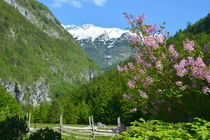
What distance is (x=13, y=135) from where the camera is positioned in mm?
11320

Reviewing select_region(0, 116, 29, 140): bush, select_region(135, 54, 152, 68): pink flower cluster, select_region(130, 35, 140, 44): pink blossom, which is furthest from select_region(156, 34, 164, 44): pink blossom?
select_region(0, 116, 29, 140): bush

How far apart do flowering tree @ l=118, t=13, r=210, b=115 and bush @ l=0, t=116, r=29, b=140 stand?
6953 mm

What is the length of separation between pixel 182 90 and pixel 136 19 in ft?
7.89

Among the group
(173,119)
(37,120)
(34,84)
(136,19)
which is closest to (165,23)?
(136,19)

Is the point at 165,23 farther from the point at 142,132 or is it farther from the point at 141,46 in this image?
the point at 142,132

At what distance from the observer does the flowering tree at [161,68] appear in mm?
5941

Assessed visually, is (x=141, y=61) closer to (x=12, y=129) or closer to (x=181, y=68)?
(x=181, y=68)

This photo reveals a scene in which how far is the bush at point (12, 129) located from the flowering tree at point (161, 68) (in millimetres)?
6953

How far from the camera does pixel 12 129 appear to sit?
449 inches

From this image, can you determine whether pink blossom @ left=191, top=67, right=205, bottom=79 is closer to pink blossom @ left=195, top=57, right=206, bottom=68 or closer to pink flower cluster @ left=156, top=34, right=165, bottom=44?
pink blossom @ left=195, top=57, right=206, bottom=68

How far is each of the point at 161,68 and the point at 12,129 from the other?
27.6 ft

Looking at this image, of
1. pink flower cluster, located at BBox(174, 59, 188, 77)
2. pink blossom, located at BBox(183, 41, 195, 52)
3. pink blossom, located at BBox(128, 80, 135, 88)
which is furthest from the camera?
pink blossom, located at BBox(128, 80, 135, 88)

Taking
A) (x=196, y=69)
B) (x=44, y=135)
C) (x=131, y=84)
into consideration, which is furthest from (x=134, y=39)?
(x=44, y=135)

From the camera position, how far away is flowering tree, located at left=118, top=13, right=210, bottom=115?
5941mm
